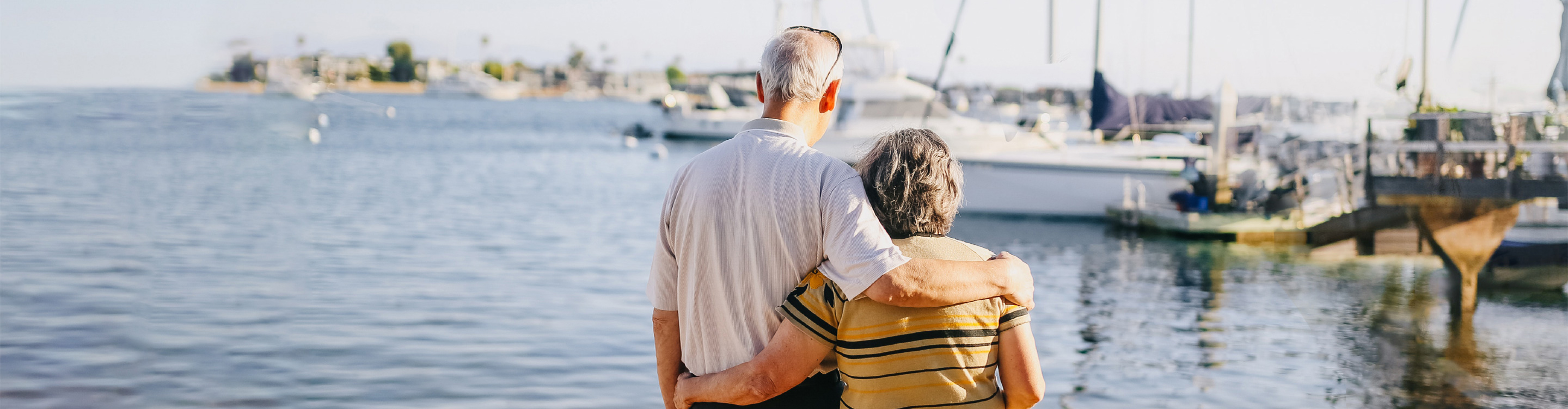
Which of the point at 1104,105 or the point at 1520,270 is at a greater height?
the point at 1104,105

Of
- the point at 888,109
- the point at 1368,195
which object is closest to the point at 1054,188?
the point at 1368,195

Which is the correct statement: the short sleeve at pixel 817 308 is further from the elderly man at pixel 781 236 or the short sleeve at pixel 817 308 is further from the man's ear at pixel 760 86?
the man's ear at pixel 760 86

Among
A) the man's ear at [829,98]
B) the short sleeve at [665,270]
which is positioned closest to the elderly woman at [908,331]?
the man's ear at [829,98]

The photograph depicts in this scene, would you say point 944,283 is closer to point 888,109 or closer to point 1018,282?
point 1018,282

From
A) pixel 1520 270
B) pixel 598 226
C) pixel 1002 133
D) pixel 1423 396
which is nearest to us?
pixel 1423 396

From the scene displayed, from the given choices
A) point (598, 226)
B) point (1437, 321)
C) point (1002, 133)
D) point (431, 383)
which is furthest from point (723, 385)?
point (1002, 133)

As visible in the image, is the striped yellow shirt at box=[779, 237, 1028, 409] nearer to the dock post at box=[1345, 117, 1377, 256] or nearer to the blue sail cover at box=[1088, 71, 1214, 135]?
the dock post at box=[1345, 117, 1377, 256]

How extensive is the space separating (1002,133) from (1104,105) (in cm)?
330

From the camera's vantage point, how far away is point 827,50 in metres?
2.12

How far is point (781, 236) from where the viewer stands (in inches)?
82.0

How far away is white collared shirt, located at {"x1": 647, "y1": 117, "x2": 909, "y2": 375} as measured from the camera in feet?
6.57

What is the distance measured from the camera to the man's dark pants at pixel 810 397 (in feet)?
7.38

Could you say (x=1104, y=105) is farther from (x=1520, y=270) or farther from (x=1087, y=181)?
(x=1520, y=270)

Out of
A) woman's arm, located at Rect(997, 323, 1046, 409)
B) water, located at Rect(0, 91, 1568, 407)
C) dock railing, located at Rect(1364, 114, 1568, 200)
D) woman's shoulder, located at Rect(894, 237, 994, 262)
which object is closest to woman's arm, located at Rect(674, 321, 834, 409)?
woman's shoulder, located at Rect(894, 237, 994, 262)
